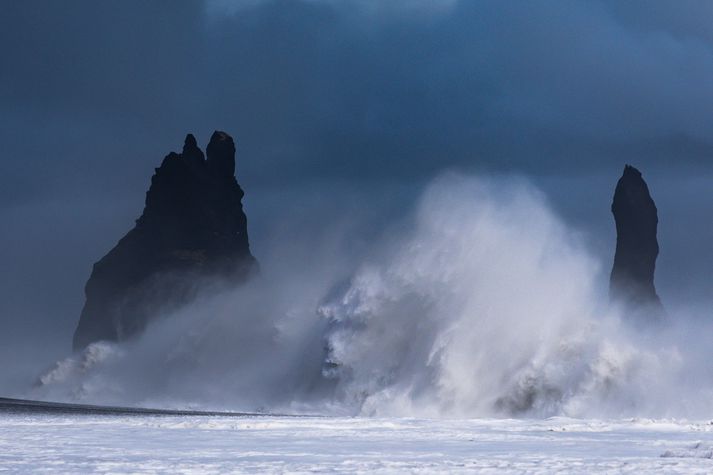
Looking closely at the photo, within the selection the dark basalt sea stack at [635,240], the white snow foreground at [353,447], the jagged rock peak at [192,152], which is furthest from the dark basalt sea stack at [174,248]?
the white snow foreground at [353,447]

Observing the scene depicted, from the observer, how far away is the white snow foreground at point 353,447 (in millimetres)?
18891

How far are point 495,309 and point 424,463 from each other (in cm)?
3092

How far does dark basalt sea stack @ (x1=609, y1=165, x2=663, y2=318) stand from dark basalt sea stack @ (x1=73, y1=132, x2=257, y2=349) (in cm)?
3475

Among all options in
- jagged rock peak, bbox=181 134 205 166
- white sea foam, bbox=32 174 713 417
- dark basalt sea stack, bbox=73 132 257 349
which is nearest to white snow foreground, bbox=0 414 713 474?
white sea foam, bbox=32 174 713 417

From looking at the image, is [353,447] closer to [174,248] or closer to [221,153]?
[174,248]

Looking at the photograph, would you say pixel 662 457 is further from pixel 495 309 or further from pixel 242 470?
pixel 495 309

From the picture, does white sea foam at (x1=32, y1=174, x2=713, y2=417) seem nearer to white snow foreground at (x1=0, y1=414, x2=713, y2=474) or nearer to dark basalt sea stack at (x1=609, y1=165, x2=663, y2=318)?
white snow foreground at (x1=0, y1=414, x2=713, y2=474)

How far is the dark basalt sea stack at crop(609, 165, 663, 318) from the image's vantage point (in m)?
110

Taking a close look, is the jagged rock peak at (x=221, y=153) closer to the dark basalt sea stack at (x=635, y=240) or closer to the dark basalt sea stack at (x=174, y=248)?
the dark basalt sea stack at (x=174, y=248)

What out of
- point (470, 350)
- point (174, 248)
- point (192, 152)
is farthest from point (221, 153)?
point (470, 350)

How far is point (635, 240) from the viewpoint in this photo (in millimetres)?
111188

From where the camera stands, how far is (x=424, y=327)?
5109 centimetres

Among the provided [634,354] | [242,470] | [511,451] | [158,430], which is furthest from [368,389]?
[242,470]

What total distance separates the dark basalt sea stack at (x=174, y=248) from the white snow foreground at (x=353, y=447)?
77478 mm
